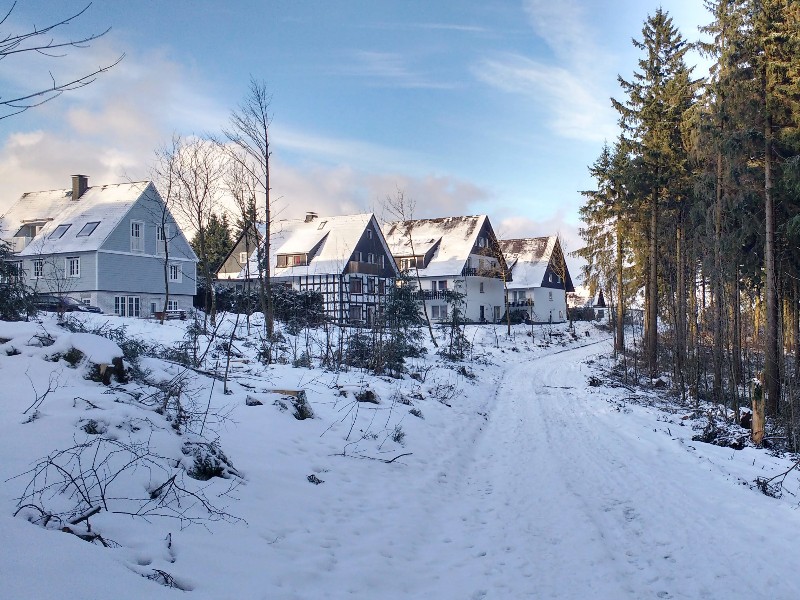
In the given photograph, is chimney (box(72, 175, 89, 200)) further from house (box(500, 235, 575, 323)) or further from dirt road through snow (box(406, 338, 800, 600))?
house (box(500, 235, 575, 323))

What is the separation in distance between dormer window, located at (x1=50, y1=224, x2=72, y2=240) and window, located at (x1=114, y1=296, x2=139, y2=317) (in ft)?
18.8

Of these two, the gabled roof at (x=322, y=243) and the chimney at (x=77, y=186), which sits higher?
the chimney at (x=77, y=186)

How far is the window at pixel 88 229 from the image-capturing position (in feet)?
117

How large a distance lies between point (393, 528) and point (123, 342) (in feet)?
21.9

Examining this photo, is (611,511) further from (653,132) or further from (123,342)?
(653,132)

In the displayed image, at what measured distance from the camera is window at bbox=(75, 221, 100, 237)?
35763 mm

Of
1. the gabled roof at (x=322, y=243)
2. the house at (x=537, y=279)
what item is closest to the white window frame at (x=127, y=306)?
the gabled roof at (x=322, y=243)

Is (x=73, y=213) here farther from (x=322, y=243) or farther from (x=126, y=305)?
(x=322, y=243)

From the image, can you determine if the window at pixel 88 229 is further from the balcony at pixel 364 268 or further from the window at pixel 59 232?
the balcony at pixel 364 268

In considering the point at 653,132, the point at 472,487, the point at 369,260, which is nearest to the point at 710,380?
the point at 653,132

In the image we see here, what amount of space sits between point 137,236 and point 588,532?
3790 cm

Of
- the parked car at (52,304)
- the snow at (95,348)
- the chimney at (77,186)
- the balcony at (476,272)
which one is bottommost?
the snow at (95,348)

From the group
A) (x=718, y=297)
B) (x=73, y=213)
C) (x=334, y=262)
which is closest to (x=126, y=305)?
(x=73, y=213)

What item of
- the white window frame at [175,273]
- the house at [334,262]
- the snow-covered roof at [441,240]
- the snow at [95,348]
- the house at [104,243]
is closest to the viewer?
the snow at [95,348]
